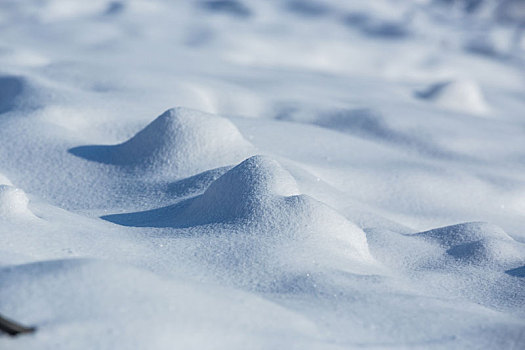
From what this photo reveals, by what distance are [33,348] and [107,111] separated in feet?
4.66

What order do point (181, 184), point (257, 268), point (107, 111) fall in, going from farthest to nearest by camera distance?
point (107, 111), point (181, 184), point (257, 268)

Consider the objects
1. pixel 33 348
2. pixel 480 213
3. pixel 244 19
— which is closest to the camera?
pixel 33 348

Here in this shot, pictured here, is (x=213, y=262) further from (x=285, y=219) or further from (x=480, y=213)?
(x=480, y=213)

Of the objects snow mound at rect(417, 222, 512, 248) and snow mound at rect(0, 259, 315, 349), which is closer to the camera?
snow mound at rect(0, 259, 315, 349)

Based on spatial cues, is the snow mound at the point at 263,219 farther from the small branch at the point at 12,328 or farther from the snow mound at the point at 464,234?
the small branch at the point at 12,328

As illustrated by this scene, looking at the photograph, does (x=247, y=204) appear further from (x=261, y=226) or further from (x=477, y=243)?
(x=477, y=243)

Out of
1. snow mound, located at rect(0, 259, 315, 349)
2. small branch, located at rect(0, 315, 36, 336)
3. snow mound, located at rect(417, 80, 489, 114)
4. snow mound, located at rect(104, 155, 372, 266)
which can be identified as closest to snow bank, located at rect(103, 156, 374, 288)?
snow mound, located at rect(104, 155, 372, 266)

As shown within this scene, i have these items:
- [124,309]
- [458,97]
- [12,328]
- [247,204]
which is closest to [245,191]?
[247,204]

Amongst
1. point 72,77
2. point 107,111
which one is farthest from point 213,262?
point 72,77

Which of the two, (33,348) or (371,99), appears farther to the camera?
(371,99)

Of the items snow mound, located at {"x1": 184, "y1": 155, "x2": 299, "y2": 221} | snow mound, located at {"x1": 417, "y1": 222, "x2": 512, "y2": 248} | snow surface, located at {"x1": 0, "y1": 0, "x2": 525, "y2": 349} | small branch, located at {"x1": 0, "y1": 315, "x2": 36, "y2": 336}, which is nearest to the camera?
small branch, located at {"x1": 0, "y1": 315, "x2": 36, "y2": 336}

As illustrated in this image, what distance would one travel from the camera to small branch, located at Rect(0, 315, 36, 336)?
95cm

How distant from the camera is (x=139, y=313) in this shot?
1003 mm

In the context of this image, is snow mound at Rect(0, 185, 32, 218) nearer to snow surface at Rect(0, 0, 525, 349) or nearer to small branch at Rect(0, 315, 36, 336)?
snow surface at Rect(0, 0, 525, 349)
